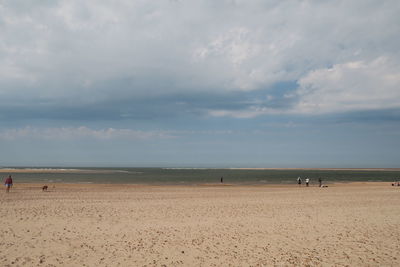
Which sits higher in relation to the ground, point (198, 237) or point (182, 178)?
point (198, 237)

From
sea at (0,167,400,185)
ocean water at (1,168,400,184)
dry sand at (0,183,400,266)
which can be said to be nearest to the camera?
dry sand at (0,183,400,266)

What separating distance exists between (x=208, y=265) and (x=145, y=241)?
11.7 ft

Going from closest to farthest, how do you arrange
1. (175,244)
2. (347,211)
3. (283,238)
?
(175,244), (283,238), (347,211)

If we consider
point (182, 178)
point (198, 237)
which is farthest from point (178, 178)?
point (198, 237)

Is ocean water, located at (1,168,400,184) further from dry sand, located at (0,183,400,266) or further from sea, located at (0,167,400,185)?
dry sand, located at (0,183,400,266)

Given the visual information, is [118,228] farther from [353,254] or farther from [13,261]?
[353,254]

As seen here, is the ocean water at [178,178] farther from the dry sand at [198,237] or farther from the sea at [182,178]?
the dry sand at [198,237]

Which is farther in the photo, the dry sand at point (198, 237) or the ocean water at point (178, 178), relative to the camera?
the ocean water at point (178, 178)

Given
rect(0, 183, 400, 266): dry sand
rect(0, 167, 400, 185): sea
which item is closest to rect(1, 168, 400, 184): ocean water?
rect(0, 167, 400, 185): sea

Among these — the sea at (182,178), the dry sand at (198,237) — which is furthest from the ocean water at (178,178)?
the dry sand at (198,237)

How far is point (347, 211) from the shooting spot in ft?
61.0

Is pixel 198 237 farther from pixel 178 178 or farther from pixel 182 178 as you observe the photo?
pixel 182 178

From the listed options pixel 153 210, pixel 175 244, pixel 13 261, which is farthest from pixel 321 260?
pixel 153 210

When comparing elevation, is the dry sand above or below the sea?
above
